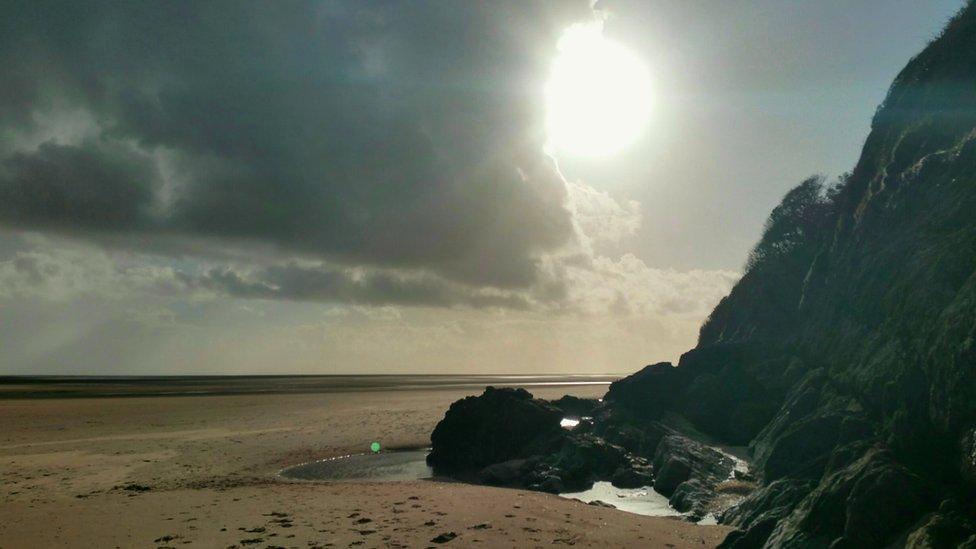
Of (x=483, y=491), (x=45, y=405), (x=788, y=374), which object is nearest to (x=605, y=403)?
(x=788, y=374)

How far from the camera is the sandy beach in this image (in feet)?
47.5

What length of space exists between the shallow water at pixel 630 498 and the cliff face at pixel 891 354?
3597 millimetres

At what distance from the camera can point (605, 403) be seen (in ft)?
131

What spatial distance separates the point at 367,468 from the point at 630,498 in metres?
14.2

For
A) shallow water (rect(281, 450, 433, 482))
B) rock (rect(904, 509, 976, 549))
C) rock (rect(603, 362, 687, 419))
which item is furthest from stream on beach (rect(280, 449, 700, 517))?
rock (rect(603, 362, 687, 419))

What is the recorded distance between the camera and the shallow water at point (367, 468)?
85.8 ft

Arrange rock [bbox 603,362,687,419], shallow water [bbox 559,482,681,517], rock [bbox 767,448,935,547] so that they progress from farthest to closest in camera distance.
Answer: rock [bbox 603,362,687,419]
shallow water [bbox 559,482,681,517]
rock [bbox 767,448,935,547]

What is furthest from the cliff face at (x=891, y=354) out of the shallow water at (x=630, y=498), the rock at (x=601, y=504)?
the rock at (x=601, y=504)

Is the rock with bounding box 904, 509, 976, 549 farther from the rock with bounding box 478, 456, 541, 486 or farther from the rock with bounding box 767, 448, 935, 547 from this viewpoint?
the rock with bounding box 478, 456, 541, 486

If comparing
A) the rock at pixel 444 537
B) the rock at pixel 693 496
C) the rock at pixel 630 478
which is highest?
the rock at pixel 444 537

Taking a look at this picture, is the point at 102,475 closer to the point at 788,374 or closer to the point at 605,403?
the point at 605,403

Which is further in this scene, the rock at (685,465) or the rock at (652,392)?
the rock at (652,392)

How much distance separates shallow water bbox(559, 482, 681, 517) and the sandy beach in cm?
211

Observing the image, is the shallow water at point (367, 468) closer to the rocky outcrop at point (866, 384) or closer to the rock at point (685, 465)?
the rocky outcrop at point (866, 384)
